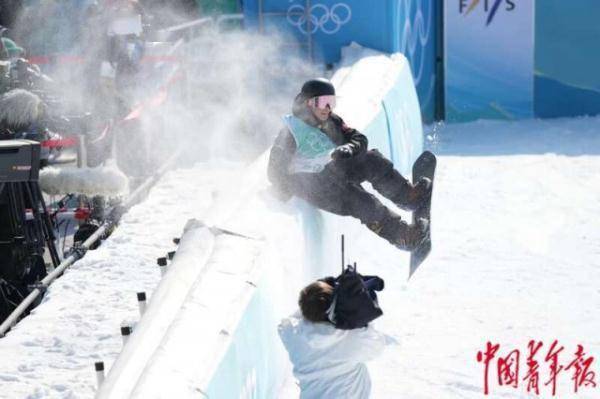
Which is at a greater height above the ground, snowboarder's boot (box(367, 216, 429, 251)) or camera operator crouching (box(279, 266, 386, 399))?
camera operator crouching (box(279, 266, 386, 399))

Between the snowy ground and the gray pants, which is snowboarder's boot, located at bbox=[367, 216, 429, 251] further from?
the snowy ground

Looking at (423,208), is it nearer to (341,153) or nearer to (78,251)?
(341,153)

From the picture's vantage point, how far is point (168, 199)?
38.7 feet

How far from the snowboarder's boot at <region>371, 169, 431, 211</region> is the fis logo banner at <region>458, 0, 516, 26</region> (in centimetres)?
799

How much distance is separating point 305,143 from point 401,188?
713 mm

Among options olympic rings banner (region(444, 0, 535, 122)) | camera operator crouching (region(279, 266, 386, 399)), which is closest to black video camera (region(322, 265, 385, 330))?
camera operator crouching (region(279, 266, 386, 399))

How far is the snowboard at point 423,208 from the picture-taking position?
775 centimetres

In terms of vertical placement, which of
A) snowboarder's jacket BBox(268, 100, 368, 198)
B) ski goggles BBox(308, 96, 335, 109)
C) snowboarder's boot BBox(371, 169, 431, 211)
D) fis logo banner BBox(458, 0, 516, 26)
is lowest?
fis logo banner BBox(458, 0, 516, 26)

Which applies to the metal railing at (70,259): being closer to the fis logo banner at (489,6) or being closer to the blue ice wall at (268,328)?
the blue ice wall at (268,328)

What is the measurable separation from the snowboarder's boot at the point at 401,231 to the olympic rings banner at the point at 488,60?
313 inches

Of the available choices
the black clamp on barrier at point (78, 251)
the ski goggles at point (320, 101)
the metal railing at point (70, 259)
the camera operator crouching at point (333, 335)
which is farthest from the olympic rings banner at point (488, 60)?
the camera operator crouching at point (333, 335)

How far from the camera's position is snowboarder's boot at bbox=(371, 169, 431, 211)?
7.73m

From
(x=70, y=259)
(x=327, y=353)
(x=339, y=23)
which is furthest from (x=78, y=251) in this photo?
(x=339, y=23)

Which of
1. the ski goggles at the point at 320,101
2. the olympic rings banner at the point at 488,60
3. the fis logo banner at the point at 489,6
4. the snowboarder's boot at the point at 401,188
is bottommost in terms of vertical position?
the olympic rings banner at the point at 488,60
